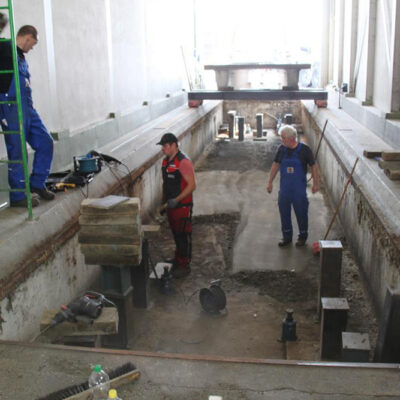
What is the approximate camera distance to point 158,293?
6.52m

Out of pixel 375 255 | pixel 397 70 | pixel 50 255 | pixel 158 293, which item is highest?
pixel 397 70

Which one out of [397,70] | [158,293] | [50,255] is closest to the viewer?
[50,255]

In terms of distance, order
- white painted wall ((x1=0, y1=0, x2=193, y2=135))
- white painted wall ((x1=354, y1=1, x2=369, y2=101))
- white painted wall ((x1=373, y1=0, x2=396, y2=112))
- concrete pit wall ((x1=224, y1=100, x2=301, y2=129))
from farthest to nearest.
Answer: concrete pit wall ((x1=224, y1=100, x2=301, y2=129)), white painted wall ((x1=354, y1=1, x2=369, y2=101)), white painted wall ((x1=373, y1=0, x2=396, y2=112)), white painted wall ((x1=0, y1=0, x2=193, y2=135))

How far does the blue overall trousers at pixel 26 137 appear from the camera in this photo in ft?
16.8

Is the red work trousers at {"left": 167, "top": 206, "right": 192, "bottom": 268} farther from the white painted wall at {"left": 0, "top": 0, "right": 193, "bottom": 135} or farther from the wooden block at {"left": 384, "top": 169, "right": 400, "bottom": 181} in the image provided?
the wooden block at {"left": 384, "top": 169, "right": 400, "bottom": 181}

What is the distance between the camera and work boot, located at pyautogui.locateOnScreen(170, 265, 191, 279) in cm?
699

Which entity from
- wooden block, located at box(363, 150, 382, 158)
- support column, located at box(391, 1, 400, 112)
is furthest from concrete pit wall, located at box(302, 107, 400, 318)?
support column, located at box(391, 1, 400, 112)

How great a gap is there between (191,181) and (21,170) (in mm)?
2109

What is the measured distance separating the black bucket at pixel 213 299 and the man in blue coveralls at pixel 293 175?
2361 mm

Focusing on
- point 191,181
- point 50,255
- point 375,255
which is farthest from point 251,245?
point 50,255

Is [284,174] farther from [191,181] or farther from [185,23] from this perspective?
[185,23]

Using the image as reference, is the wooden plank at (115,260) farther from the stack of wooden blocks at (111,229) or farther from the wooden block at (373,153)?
the wooden block at (373,153)

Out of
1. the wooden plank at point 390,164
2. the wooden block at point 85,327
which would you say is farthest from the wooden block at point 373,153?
the wooden block at point 85,327

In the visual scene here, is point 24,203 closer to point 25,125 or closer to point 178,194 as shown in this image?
point 25,125
